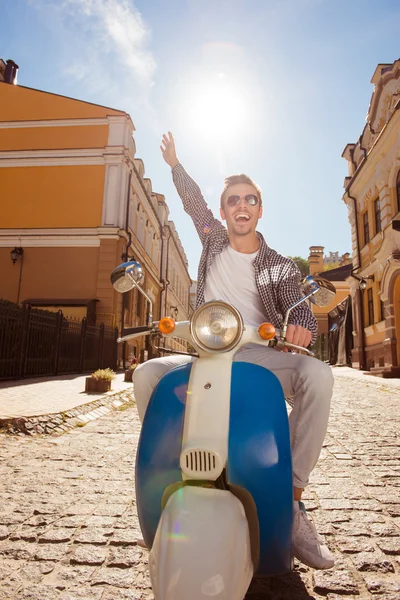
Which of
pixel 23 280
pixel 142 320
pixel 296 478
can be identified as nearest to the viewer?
pixel 296 478

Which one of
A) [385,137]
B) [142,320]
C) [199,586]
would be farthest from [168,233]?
[199,586]

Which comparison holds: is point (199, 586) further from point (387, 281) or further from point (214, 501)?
point (387, 281)

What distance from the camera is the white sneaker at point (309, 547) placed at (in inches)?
68.0

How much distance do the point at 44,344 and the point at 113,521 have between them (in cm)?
930

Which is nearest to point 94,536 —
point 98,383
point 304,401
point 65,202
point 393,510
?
point 304,401

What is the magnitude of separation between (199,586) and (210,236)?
178 centimetres

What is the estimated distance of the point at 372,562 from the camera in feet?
6.39

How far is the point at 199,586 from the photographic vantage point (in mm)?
1165

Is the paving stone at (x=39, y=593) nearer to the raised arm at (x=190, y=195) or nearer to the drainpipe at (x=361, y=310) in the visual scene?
the raised arm at (x=190, y=195)

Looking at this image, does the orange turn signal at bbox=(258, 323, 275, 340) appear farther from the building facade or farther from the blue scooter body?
the building facade

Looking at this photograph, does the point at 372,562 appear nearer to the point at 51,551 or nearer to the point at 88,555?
the point at 88,555

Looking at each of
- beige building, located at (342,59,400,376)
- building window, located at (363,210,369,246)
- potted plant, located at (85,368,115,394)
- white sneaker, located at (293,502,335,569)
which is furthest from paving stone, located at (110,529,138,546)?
building window, located at (363,210,369,246)

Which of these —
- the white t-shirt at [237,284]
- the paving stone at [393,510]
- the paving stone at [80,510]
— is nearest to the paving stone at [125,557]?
the paving stone at [80,510]

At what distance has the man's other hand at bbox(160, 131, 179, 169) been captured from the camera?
9.31 ft
